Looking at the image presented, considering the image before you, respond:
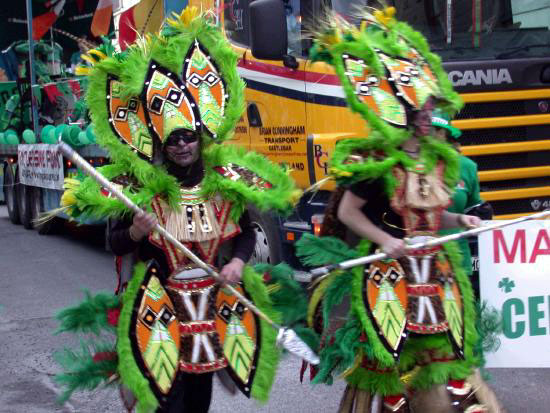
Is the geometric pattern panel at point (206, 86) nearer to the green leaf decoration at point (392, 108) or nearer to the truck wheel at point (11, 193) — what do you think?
the green leaf decoration at point (392, 108)

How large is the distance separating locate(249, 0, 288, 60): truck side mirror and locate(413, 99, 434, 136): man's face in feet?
8.55

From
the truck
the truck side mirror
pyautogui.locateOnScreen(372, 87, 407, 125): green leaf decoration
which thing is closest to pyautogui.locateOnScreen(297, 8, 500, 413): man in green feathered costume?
pyautogui.locateOnScreen(372, 87, 407, 125): green leaf decoration

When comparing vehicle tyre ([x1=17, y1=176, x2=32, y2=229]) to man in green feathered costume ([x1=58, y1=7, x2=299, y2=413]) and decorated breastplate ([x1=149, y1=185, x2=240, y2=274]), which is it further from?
decorated breastplate ([x1=149, y1=185, x2=240, y2=274])

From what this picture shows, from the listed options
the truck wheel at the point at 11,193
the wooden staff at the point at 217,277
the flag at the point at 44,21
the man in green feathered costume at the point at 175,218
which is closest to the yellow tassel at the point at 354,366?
the wooden staff at the point at 217,277

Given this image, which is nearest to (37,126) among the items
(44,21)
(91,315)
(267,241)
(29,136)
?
(29,136)

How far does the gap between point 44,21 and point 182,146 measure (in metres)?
12.1

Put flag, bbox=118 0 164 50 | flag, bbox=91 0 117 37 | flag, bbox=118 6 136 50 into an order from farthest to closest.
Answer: flag, bbox=91 0 117 37, flag, bbox=118 0 164 50, flag, bbox=118 6 136 50

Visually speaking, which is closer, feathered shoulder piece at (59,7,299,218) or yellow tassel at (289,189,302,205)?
feathered shoulder piece at (59,7,299,218)

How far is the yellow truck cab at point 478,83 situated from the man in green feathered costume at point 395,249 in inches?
98.3

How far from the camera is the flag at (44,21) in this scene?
14422mm

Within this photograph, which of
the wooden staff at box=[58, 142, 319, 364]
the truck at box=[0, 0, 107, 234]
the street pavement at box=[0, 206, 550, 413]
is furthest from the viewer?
the truck at box=[0, 0, 107, 234]

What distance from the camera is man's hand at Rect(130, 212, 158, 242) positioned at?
10.4 feet

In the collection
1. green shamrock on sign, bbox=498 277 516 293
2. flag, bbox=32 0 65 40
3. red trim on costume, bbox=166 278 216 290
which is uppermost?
flag, bbox=32 0 65 40

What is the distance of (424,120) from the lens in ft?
11.4
